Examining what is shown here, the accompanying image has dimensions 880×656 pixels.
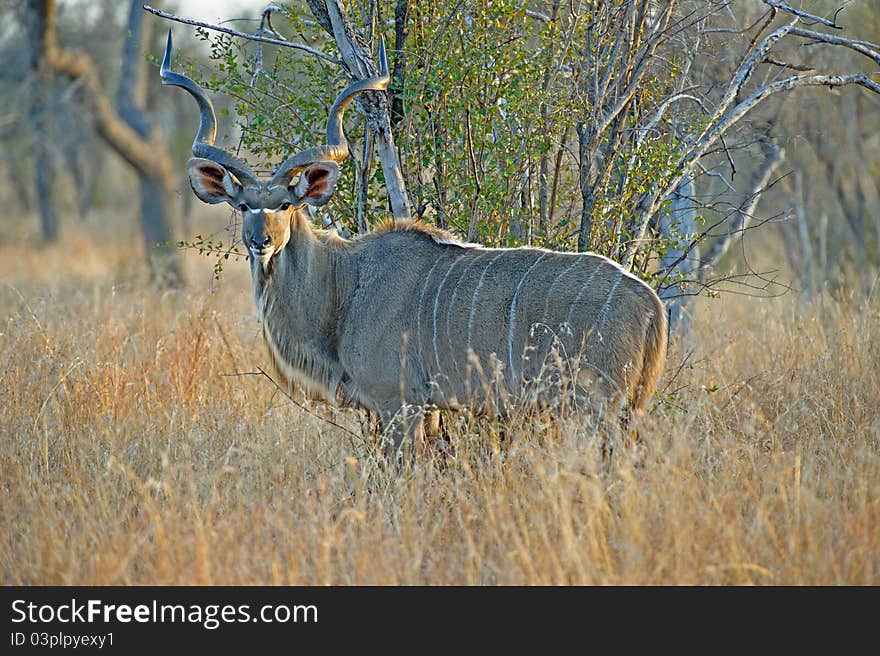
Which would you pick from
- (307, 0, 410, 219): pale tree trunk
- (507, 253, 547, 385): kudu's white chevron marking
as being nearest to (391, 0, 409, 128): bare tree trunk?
(307, 0, 410, 219): pale tree trunk

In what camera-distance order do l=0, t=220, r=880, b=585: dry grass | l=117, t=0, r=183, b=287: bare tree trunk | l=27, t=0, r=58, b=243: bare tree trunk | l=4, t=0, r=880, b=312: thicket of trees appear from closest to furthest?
l=0, t=220, r=880, b=585: dry grass
l=4, t=0, r=880, b=312: thicket of trees
l=27, t=0, r=58, b=243: bare tree trunk
l=117, t=0, r=183, b=287: bare tree trunk

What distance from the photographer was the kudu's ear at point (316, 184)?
420 cm

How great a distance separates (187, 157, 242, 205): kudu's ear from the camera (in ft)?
13.7

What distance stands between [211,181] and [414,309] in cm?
100

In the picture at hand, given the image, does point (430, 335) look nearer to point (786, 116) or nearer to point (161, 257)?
point (786, 116)

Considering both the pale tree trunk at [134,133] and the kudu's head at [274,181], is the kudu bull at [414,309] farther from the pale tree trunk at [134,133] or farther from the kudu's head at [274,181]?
the pale tree trunk at [134,133]

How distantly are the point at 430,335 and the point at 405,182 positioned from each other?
1.03 metres

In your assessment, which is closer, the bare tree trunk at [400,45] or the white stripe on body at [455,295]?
the white stripe on body at [455,295]

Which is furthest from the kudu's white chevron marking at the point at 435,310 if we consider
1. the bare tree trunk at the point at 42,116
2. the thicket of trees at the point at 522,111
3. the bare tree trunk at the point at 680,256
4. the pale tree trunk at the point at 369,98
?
the bare tree trunk at the point at 42,116

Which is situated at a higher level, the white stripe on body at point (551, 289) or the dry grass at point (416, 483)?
the white stripe on body at point (551, 289)

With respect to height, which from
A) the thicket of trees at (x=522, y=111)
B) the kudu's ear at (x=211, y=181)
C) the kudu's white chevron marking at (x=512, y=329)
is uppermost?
the thicket of trees at (x=522, y=111)

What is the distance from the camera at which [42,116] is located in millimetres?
11844

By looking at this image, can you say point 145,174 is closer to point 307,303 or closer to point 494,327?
point 307,303

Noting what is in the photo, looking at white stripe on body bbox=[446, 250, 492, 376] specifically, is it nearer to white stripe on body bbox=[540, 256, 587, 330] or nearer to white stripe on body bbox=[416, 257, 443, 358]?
white stripe on body bbox=[416, 257, 443, 358]
